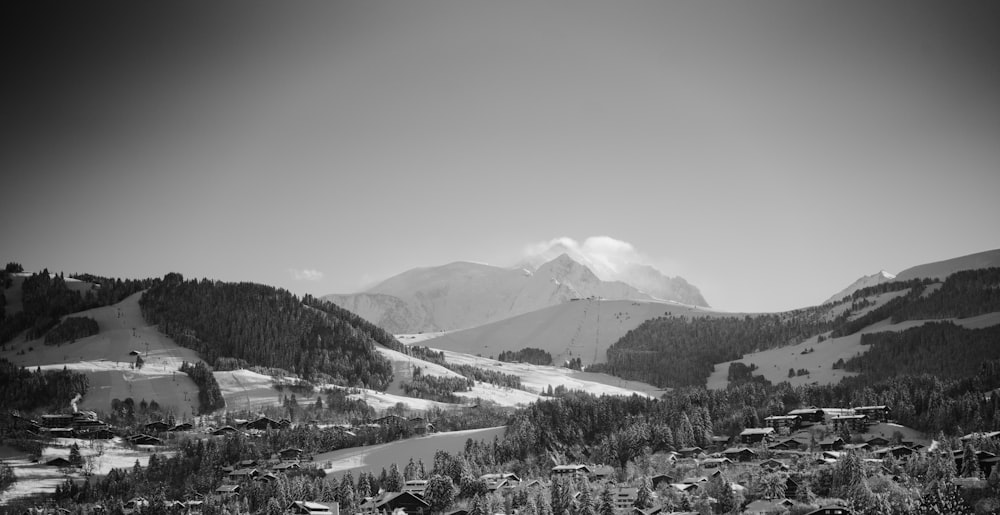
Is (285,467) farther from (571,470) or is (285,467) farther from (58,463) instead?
(571,470)

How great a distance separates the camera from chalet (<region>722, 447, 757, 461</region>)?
12925cm

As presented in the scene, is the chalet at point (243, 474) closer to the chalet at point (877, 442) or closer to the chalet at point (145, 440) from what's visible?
the chalet at point (145, 440)

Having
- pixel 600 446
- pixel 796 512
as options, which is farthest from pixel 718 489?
pixel 600 446

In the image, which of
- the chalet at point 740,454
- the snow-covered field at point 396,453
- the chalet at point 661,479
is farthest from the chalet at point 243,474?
the chalet at point 740,454

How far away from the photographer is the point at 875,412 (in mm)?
152250

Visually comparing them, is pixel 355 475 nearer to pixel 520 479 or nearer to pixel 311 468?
pixel 311 468

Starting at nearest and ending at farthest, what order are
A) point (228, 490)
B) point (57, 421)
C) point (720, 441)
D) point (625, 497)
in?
point (625, 497) → point (228, 490) → point (720, 441) → point (57, 421)

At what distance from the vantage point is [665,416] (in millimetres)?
159375

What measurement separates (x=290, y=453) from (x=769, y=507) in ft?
263

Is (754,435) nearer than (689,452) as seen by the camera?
No

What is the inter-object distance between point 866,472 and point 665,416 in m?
60.8

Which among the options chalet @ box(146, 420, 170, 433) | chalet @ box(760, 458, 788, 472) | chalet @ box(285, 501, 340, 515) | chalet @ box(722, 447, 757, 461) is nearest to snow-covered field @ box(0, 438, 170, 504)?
chalet @ box(146, 420, 170, 433)

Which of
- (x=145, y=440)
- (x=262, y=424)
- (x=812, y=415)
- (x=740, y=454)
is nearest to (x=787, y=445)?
(x=740, y=454)

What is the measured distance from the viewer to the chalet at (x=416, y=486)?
378ft
